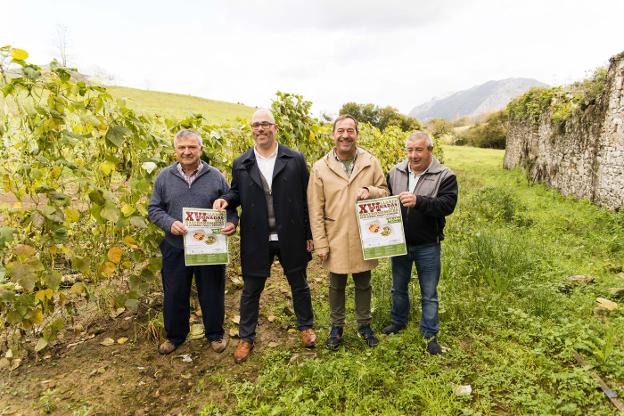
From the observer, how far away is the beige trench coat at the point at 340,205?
332 cm

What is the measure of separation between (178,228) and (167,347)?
1224 mm

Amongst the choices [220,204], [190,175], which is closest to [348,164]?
[220,204]

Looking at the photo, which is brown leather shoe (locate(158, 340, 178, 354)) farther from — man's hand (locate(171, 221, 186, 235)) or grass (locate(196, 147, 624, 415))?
man's hand (locate(171, 221, 186, 235))

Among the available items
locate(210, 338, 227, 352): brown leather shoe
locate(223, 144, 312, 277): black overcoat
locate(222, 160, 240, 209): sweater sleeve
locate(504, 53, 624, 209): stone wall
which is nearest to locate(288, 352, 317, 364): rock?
locate(210, 338, 227, 352): brown leather shoe

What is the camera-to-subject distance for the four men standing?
329 centimetres

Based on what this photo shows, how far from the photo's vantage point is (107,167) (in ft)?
10.8

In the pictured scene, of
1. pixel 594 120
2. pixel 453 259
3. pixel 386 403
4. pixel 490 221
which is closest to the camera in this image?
pixel 386 403

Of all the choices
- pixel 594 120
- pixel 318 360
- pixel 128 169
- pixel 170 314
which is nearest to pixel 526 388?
pixel 318 360

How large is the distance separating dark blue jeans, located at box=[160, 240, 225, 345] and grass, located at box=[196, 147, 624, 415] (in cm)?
55

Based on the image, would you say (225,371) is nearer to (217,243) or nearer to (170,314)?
(170,314)

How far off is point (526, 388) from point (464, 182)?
13.2 meters

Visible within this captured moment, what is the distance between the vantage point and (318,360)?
3387 mm

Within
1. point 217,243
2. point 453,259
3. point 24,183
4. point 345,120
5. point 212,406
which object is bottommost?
point 212,406

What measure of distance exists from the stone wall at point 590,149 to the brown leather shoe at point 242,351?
706 centimetres
